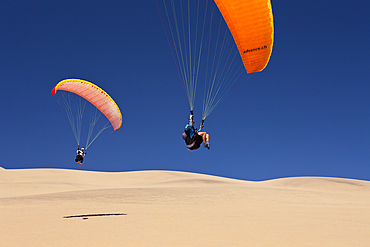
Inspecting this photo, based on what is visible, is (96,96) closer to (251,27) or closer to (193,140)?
(193,140)

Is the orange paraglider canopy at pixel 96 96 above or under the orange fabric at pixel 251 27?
above

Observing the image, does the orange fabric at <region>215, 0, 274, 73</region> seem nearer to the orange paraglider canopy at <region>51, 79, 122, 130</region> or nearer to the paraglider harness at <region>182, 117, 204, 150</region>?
the paraglider harness at <region>182, 117, 204, 150</region>

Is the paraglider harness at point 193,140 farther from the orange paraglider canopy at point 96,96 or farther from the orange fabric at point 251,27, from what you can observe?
the orange paraglider canopy at point 96,96

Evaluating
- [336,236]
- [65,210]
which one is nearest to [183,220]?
[336,236]

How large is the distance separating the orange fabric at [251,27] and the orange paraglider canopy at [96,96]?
28.1 feet

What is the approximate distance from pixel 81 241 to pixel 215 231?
2937 mm

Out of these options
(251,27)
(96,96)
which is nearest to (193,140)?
(251,27)

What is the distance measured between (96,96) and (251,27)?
10100 millimetres

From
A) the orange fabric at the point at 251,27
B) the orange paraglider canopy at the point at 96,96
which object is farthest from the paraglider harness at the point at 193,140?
the orange paraglider canopy at the point at 96,96

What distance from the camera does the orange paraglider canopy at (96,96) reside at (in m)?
14.1

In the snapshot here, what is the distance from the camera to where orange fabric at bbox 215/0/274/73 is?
8180 mm

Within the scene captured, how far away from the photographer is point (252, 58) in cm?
932

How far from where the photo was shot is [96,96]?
1584 cm

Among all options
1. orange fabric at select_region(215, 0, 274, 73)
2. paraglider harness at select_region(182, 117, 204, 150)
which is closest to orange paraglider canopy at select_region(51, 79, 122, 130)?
paraglider harness at select_region(182, 117, 204, 150)
